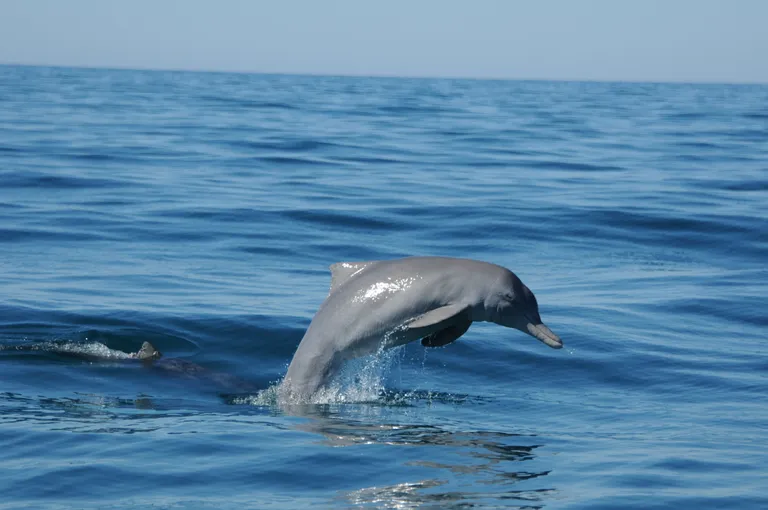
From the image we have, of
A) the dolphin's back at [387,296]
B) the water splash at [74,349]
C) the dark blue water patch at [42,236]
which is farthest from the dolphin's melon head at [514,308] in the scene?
the dark blue water patch at [42,236]

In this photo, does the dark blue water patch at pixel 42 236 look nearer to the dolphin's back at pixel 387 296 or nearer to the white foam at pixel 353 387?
the white foam at pixel 353 387

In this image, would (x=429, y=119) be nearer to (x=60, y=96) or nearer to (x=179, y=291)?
(x=60, y=96)

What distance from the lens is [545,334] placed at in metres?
9.63

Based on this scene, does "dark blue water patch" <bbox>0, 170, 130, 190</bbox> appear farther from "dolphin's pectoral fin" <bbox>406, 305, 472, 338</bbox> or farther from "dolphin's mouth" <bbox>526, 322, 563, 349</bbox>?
"dolphin's mouth" <bbox>526, 322, 563, 349</bbox>

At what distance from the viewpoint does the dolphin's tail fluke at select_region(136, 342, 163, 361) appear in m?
12.1

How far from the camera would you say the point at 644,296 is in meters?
15.7

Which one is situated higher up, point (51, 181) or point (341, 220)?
point (51, 181)

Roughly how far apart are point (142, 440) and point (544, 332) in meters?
3.27

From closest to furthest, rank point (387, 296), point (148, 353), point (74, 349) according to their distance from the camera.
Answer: point (387, 296) < point (148, 353) < point (74, 349)

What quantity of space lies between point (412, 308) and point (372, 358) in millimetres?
1215

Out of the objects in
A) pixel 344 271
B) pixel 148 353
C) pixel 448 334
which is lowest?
pixel 148 353

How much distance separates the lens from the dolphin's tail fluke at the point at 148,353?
1208cm

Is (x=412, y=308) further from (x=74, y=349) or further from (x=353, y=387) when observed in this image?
(x=74, y=349)

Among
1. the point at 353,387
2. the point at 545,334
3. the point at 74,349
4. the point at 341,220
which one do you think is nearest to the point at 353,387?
the point at 353,387
